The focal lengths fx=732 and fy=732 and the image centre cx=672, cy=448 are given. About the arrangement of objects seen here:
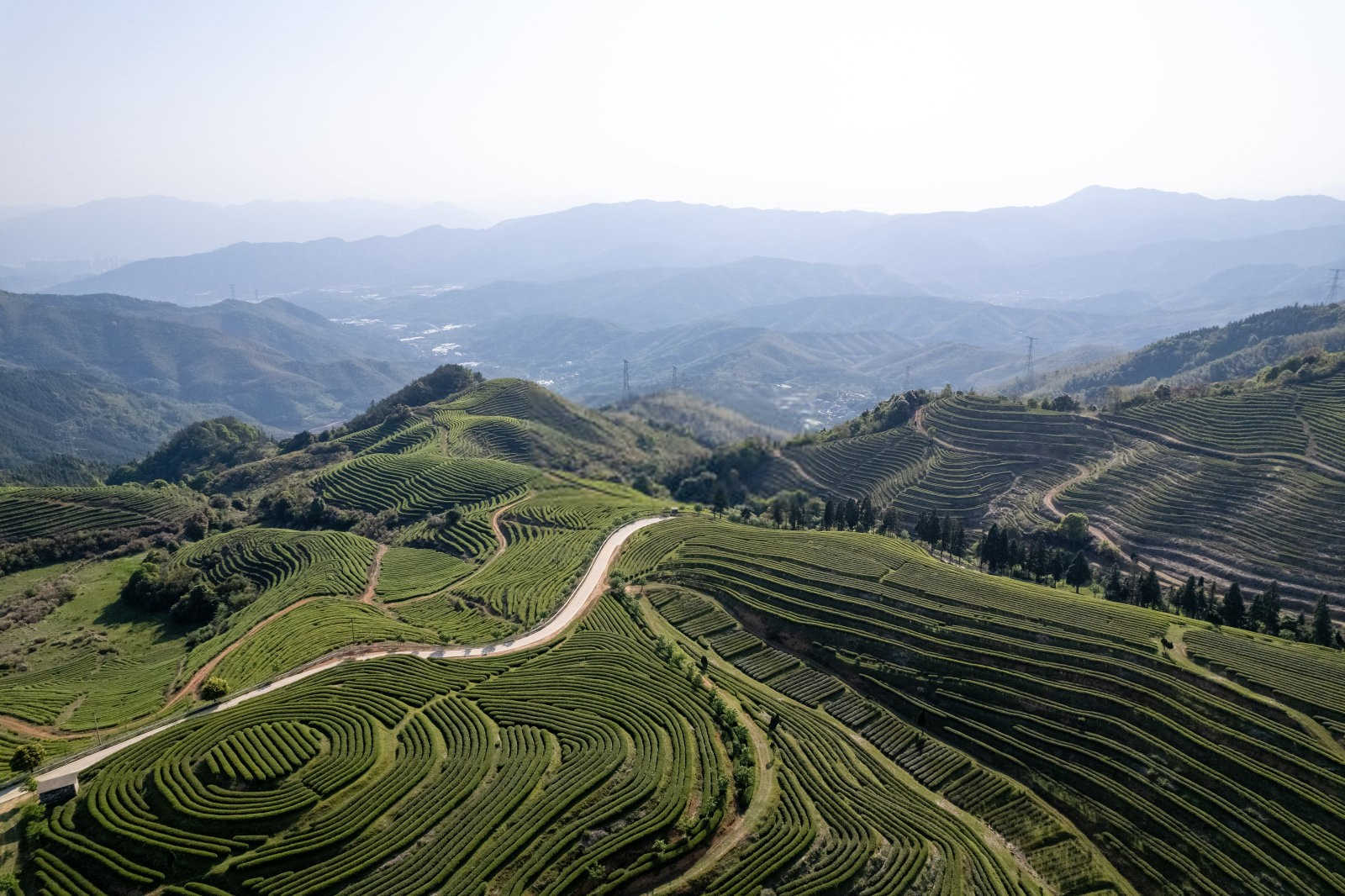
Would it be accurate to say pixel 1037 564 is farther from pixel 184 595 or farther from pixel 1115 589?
pixel 184 595

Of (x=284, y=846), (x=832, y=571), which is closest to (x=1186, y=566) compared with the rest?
(x=832, y=571)

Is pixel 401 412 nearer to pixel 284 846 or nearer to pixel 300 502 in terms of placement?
pixel 300 502

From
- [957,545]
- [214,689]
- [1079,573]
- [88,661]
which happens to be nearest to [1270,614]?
[1079,573]

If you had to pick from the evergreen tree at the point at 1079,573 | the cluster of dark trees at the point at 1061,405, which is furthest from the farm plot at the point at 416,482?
the cluster of dark trees at the point at 1061,405

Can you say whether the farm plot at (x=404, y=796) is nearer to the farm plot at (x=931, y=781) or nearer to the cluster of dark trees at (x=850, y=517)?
the farm plot at (x=931, y=781)

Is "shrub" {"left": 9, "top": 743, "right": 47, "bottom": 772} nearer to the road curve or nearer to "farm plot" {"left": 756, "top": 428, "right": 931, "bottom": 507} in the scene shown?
the road curve
